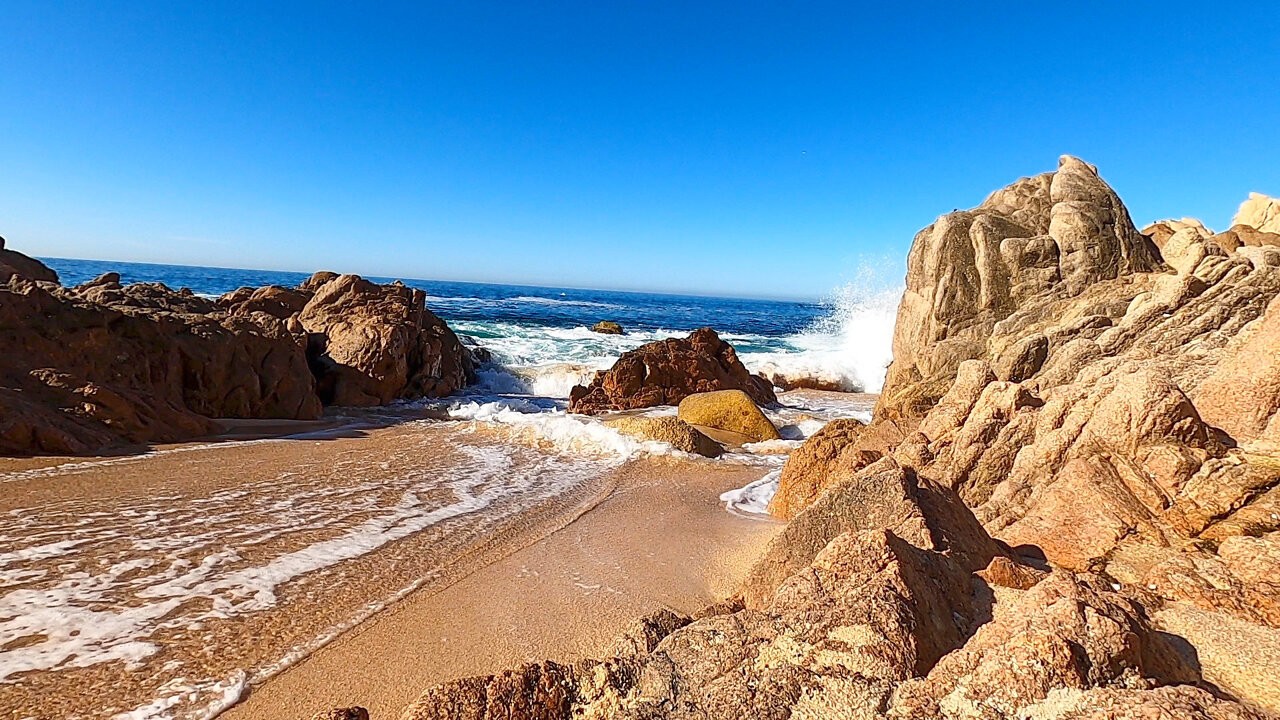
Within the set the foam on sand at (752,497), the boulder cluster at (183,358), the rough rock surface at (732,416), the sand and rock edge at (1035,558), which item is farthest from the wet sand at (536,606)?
the boulder cluster at (183,358)

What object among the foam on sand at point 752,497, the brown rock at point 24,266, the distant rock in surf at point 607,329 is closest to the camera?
the foam on sand at point 752,497

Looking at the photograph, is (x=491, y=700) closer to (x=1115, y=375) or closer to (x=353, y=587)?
(x=353, y=587)

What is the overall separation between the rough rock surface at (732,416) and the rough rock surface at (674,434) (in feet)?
3.81

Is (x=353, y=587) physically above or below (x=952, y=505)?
below

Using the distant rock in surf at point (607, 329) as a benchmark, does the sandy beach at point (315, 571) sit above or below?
below

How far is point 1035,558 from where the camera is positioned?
3361mm

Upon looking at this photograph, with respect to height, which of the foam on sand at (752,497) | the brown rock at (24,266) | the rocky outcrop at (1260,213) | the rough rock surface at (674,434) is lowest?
the foam on sand at (752,497)

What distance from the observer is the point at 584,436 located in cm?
874

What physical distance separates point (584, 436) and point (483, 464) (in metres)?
1.79

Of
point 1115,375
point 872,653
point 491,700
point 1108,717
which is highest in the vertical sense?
point 1115,375

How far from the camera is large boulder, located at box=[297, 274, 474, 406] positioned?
38.2 ft

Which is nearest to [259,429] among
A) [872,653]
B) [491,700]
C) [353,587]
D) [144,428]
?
[144,428]

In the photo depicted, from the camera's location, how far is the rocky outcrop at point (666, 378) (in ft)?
40.9

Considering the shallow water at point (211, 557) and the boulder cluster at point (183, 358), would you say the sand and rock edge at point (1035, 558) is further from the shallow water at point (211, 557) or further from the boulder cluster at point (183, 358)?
the boulder cluster at point (183, 358)
